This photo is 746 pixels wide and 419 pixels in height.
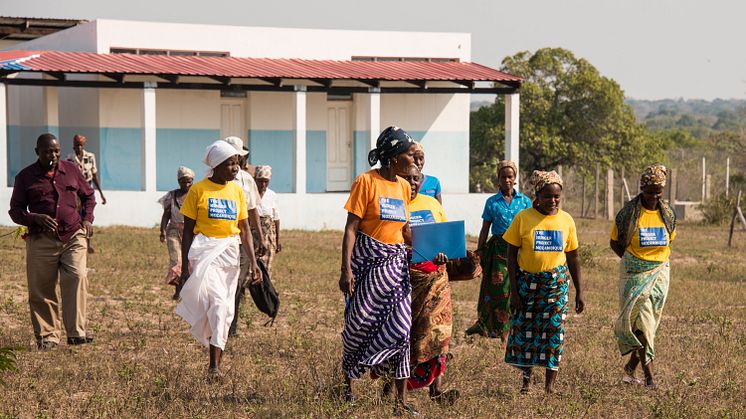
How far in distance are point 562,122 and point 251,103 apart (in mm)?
10417

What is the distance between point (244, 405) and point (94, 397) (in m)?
0.92

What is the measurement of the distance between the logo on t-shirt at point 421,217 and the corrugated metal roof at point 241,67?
15.2 metres

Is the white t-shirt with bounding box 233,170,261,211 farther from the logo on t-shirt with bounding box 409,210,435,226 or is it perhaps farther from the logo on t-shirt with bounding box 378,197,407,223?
the logo on t-shirt with bounding box 378,197,407,223

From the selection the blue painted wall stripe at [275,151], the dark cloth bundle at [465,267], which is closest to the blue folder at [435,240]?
the dark cloth bundle at [465,267]

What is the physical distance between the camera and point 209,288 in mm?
7645

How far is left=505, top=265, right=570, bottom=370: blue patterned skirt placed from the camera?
24.0 feet

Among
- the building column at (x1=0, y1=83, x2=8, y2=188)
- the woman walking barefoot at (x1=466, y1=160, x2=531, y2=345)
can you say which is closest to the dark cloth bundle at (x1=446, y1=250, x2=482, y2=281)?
the woman walking barefoot at (x1=466, y1=160, x2=531, y2=345)

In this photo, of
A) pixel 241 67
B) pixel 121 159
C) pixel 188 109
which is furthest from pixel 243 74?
pixel 121 159

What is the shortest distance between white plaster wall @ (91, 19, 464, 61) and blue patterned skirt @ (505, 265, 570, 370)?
722 inches

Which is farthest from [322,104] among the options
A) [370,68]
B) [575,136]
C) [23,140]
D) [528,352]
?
[528,352]

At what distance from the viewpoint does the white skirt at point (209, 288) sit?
25.0ft

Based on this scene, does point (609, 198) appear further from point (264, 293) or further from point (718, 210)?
point (264, 293)

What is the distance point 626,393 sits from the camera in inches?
301

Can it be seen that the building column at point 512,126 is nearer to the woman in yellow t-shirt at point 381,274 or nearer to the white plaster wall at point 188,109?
the white plaster wall at point 188,109
